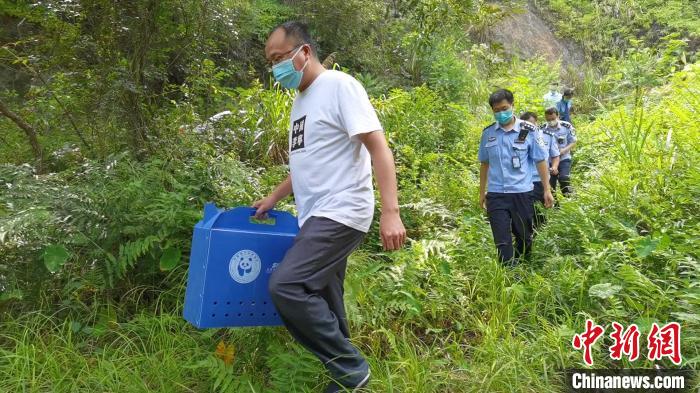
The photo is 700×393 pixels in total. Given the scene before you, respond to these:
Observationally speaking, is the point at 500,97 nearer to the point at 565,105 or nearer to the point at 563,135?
the point at 563,135

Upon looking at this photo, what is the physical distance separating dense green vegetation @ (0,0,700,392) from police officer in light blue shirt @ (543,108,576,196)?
0.84m

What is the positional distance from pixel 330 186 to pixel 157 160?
76.3 inches

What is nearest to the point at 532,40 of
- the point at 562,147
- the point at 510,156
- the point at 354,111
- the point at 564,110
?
the point at 564,110

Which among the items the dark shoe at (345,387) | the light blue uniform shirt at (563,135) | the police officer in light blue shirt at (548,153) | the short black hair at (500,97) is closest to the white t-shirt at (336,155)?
the dark shoe at (345,387)

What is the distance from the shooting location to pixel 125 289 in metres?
3.40

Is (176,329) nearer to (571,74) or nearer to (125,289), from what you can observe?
(125,289)

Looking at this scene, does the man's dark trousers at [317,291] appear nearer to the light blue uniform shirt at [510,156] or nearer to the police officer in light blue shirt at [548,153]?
the light blue uniform shirt at [510,156]

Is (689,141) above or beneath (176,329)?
above

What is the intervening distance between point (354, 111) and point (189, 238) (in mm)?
1705

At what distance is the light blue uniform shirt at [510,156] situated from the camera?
4.14 metres

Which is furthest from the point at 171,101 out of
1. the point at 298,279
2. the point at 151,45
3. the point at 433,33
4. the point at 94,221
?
the point at 433,33

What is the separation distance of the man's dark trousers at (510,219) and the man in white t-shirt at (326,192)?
2.00 metres

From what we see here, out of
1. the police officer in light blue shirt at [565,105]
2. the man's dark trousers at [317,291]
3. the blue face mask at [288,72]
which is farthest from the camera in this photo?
the police officer in light blue shirt at [565,105]

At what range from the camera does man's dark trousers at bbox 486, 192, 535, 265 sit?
4047 mm
